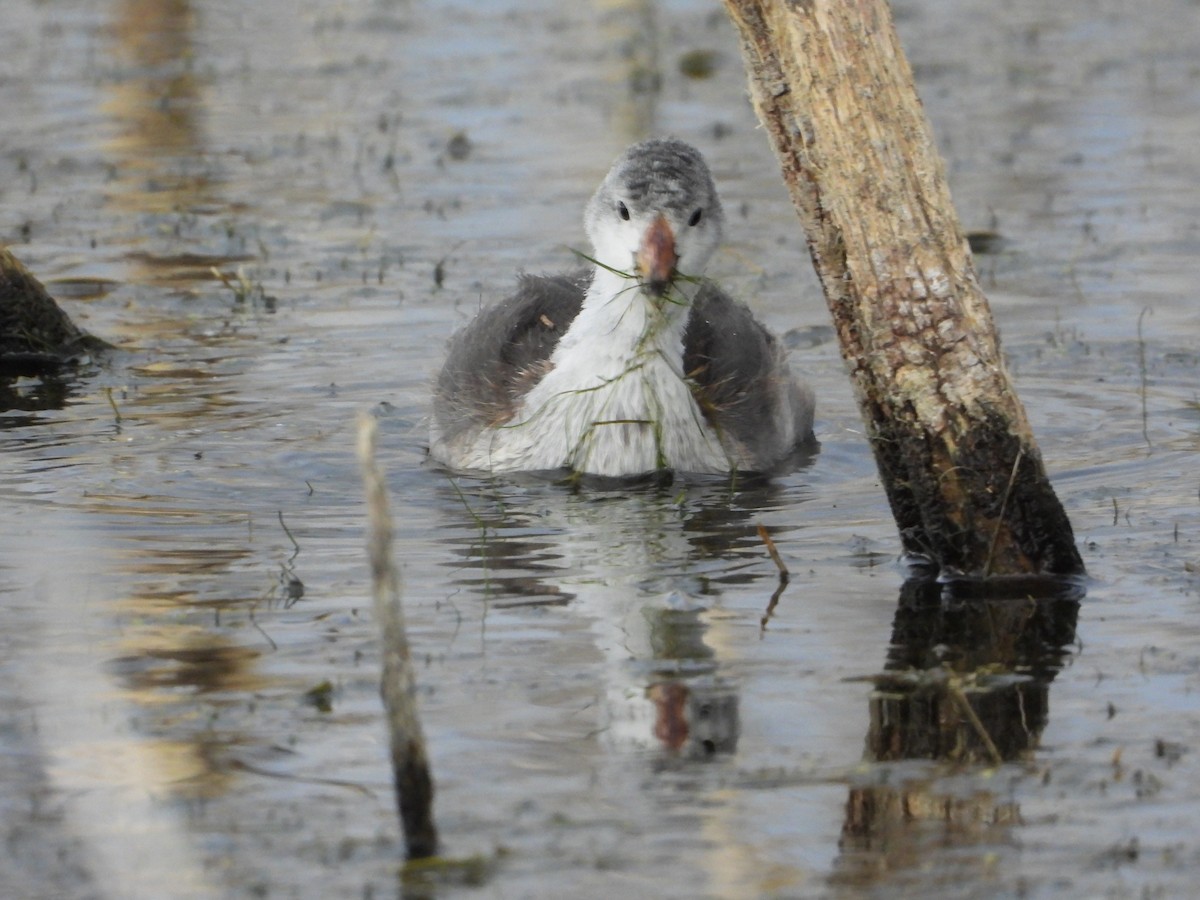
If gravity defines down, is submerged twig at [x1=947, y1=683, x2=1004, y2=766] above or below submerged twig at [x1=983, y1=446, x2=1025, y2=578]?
below

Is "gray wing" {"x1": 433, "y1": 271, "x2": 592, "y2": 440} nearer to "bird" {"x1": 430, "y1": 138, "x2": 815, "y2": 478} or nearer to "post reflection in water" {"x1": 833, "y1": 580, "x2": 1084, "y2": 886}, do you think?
"bird" {"x1": 430, "y1": 138, "x2": 815, "y2": 478}

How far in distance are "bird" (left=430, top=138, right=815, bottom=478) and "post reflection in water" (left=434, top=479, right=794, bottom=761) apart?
174mm

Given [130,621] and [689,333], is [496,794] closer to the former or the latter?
[130,621]

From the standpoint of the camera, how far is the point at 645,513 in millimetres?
7895

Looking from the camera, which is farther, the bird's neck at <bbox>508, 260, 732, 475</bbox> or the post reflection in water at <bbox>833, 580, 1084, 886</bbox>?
the bird's neck at <bbox>508, 260, 732, 475</bbox>

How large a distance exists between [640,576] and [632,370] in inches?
60.3

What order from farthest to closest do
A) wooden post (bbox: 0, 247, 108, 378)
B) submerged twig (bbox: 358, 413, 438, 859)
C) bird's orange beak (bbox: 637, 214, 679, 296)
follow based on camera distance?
wooden post (bbox: 0, 247, 108, 378) → bird's orange beak (bbox: 637, 214, 679, 296) → submerged twig (bbox: 358, 413, 438, 859)

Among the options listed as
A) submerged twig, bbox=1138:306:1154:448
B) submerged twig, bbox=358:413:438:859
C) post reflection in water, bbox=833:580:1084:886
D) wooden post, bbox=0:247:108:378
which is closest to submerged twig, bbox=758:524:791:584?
post reflection in water, bbox=833:580:1084:886

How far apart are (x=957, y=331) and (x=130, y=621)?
2.61m

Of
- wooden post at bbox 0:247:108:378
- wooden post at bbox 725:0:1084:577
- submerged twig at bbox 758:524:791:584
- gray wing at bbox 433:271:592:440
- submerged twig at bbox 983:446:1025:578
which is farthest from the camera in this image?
wooden post at bbox 0:247:108:378

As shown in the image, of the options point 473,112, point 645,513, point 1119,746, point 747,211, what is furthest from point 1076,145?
point 1119,746

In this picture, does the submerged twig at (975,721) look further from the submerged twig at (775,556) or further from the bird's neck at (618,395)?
the bird's neck at (618,395)

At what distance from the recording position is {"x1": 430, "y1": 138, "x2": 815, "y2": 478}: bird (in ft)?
26.5

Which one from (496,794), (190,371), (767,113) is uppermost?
(767,113)
